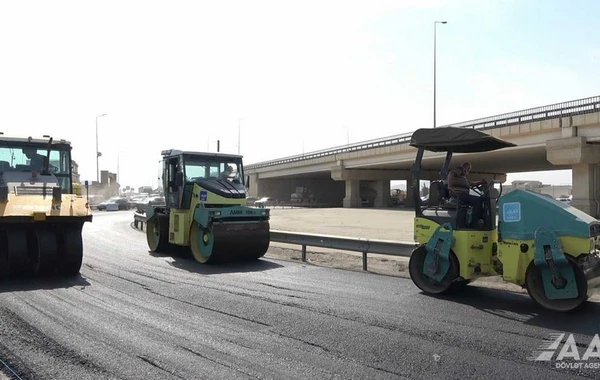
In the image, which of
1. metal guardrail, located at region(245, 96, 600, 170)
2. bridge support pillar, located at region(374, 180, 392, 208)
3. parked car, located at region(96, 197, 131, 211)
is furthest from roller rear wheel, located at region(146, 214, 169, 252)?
bridge support pillar, located at region(374, 180, 392, 208)

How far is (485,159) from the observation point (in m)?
43.0

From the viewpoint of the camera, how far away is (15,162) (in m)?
10.1

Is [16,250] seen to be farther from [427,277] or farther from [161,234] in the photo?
[427,277]

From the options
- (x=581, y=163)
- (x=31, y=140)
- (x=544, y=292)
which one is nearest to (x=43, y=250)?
(x=31, y=140)

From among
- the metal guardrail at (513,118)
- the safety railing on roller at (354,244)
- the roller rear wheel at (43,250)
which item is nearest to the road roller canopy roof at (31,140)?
the roller rear wheel at (43,250)

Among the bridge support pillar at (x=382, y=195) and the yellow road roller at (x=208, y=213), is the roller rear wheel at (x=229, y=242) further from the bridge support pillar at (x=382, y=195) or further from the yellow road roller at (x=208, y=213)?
the bridge support pillar at (x=382, y=195)

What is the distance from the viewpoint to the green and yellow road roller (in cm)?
606

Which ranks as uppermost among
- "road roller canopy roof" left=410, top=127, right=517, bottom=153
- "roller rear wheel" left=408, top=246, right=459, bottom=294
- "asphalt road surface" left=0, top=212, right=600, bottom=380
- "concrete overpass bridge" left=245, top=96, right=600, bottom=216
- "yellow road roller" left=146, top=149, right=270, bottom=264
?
"concrete overpass bridge" left=245, top=96, right=600, bottom=216

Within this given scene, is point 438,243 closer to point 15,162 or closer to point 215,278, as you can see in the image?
point 215,278

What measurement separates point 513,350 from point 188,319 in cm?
369

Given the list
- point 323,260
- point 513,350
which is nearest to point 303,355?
point 513,350

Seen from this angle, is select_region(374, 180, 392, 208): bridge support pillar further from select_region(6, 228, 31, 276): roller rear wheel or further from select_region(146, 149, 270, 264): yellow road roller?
select_region(6, 228, 31, 276): roller rear wheel

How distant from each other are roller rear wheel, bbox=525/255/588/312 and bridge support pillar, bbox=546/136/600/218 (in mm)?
27478

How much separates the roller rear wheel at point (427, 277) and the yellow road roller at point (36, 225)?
5.77 meters
